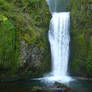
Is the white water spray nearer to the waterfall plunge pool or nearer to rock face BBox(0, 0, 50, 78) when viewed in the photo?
rock face BBox(0, 0, 50, 78)

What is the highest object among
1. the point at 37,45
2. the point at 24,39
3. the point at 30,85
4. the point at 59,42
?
the point at 24,39

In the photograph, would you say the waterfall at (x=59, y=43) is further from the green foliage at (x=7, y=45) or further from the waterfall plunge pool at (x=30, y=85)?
the green foliage at (x=7, y=45)

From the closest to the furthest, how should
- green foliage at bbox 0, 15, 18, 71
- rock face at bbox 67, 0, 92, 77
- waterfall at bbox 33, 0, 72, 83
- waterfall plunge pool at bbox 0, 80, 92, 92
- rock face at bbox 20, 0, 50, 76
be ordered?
waterfall plunge pool at bbox 0, 80, 92, 92
green foliage at bbox 0, 15, 18, 71
rock face at bbox 20, 0, 50, 76
rock face at bbox 67, 0, 92, 77
waterfall at bbox 33, 0, 72, 83

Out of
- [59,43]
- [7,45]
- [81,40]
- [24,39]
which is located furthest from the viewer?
[59,43]

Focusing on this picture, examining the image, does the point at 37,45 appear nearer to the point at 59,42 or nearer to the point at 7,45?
the point at 7,45

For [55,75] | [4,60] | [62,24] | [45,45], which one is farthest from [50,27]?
[4,60]

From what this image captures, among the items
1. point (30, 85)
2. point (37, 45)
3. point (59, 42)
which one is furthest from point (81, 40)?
point (30, 85)

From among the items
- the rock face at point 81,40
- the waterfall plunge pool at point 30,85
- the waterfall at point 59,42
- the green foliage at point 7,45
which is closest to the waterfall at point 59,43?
the waterfall at point 59,42

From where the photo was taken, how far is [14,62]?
13281 millimetres

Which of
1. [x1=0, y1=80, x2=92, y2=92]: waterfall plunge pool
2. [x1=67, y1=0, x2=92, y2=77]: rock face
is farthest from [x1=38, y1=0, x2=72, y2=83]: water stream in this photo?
[x1=0, y1=80, x2=92, y2=92]: waterfall plunge pool

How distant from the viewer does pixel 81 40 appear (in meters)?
15.0

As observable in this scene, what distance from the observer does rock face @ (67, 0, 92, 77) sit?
1466 centimetres

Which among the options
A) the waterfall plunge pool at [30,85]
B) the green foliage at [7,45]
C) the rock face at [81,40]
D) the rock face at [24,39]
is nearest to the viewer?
the waterfall plunge pool at [30,85]

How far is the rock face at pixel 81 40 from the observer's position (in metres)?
14.7
